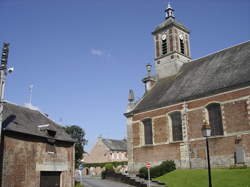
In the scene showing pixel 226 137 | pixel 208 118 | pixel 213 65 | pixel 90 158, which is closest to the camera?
pixel 226 137

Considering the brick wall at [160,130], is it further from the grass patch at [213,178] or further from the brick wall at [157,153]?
the grass patch at [213,178]

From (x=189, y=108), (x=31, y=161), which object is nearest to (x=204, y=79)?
(x=189, y=108)

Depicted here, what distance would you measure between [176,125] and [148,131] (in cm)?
448

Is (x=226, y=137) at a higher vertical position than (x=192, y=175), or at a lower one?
higher

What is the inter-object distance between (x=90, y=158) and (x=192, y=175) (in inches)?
1810

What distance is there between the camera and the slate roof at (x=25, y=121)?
65.8ft

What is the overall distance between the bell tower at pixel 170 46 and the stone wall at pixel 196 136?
8598 millimetres

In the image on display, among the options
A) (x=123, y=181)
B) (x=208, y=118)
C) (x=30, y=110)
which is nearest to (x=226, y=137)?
(x=208, y=118)

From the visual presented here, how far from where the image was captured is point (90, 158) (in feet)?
219

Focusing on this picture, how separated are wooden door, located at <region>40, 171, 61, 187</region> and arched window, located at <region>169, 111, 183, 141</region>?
13.7 meters

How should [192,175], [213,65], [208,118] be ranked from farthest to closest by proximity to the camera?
[213,65] → [208,118] → [192,175]

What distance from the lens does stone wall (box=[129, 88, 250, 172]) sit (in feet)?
81.6

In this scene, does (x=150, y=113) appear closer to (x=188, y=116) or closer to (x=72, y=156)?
(x=188, y=116)

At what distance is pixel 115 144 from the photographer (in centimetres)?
6631
